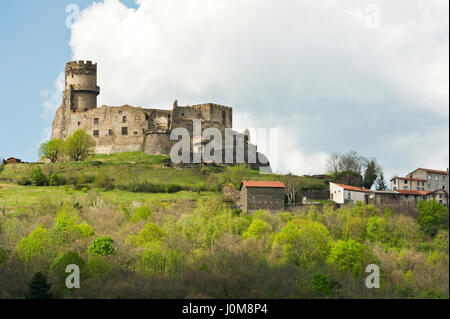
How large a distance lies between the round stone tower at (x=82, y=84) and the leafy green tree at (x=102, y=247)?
56.7 m

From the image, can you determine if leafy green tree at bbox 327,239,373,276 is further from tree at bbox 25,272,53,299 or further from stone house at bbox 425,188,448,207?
tree at bbox 25,272,53,299

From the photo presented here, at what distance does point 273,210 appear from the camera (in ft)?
232

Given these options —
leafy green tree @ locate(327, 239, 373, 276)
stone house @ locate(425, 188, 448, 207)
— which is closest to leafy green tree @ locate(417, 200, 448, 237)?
stone house @ locate(425, 188, 448, 207)

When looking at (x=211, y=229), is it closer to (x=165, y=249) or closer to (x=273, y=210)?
(x=165, y=249)

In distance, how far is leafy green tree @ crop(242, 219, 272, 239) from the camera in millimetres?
58750

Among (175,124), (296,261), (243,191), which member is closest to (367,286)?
(296,261)

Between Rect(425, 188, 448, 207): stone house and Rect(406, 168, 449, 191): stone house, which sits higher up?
Rect(406, 168, 449, 191): stone house

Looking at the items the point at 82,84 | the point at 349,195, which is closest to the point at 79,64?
the point at 82,84

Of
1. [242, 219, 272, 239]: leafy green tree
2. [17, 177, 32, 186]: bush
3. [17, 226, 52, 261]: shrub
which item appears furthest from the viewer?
[17, 177, 32, 186]: bush

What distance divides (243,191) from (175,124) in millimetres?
34633

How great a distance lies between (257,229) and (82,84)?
5863 centimetres

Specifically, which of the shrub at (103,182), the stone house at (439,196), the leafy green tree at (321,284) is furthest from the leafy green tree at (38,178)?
the stone house at (439,196)

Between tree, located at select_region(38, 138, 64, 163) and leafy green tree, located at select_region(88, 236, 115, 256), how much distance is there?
45275mm

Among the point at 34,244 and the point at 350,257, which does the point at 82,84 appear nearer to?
the point at 34,244
